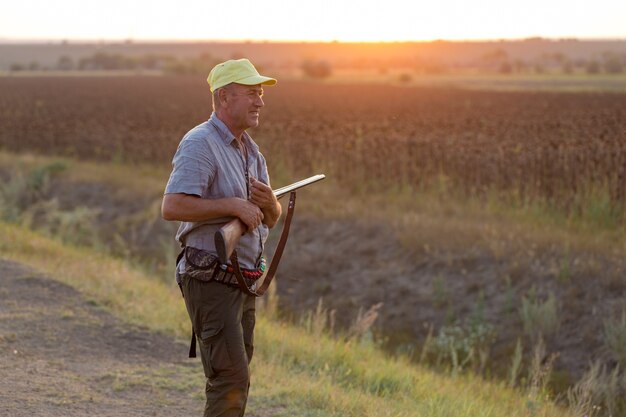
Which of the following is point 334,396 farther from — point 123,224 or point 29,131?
point 29,131

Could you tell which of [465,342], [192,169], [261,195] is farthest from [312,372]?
[465,342]

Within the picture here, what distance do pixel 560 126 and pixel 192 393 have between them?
1917cm

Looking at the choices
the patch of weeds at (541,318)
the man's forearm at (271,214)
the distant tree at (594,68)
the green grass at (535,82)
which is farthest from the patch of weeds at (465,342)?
the distant tree at (594,68)

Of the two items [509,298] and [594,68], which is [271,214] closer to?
[509,298]

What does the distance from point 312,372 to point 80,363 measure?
70.9 inches

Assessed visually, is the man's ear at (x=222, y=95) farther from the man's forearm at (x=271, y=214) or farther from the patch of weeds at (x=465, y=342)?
the patch of weeds at (x=465, y=342)

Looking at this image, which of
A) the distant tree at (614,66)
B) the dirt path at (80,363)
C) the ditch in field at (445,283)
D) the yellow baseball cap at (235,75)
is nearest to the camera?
the yellow baseball cap at (235,75)

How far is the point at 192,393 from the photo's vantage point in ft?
22.5

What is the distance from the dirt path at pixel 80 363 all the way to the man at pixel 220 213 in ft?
5.56

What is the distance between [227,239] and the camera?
4.53 metres

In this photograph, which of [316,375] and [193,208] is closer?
[193,208]

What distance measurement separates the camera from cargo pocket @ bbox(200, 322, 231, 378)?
4.71 m

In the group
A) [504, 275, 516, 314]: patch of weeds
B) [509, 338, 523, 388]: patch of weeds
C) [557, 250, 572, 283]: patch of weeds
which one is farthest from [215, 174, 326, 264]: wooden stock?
[557, 250, 572, 283]: patch of weeds

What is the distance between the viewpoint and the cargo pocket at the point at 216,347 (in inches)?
186
